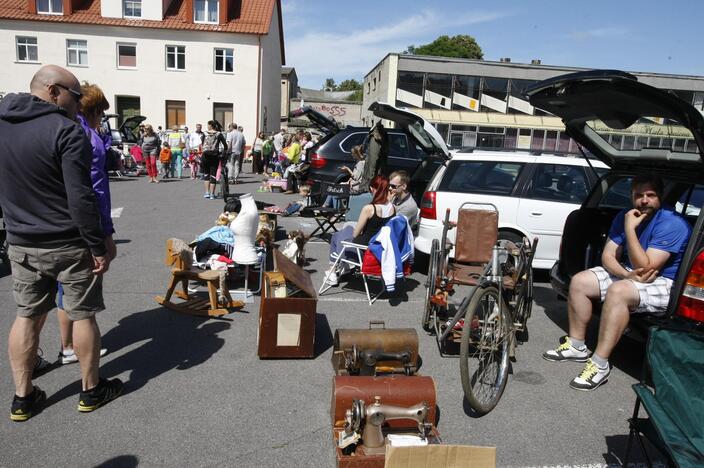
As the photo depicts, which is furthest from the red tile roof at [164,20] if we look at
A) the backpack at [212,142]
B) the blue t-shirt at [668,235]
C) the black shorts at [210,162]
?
the blue t-shirt at [668,235]

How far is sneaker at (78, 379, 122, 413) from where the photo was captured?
331 centimetres

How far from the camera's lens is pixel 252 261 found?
18.0 feet

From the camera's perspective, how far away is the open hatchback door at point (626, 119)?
350 centimetres

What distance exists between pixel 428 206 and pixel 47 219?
4441mm

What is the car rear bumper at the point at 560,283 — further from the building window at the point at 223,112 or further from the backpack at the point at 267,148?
the building window at the point at 223,112

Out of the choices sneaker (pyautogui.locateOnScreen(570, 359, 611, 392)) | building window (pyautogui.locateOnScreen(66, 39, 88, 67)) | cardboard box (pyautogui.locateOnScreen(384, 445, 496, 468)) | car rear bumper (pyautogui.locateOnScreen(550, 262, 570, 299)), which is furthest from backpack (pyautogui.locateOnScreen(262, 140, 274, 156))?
cardboard box (pyautogui.locateOnScreen(384, 445, 496, 468))

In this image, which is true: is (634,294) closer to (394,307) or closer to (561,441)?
(561,441)

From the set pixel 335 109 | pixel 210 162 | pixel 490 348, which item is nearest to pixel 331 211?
pixel 490 348

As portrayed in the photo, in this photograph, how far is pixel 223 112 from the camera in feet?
95.3

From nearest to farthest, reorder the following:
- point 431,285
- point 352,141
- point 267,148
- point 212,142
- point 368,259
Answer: point 431,285 < point 368,259 < point 212,142 < point 352,141 < point 267,148

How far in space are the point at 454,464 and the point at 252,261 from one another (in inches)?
139

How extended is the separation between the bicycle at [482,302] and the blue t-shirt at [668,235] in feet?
2.73

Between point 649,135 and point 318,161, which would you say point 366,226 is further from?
point 318,161

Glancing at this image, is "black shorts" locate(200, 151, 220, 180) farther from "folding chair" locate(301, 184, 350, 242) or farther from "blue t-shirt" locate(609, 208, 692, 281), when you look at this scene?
"blue t-shirt" locate(609, 208, 692, 281)
